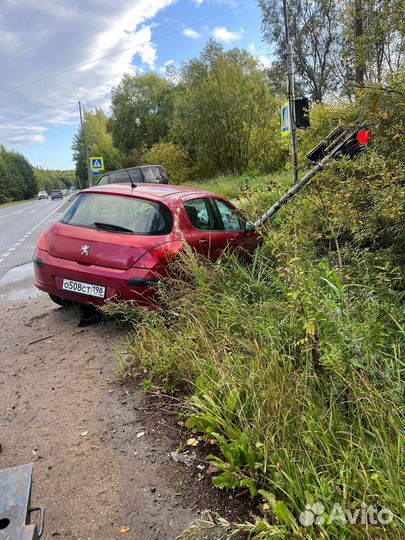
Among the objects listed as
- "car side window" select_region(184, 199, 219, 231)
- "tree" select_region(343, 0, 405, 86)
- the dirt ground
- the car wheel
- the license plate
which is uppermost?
"tree" select_region(343, 0, 405, 86)

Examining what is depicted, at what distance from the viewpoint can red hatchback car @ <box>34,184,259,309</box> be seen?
4242 mm

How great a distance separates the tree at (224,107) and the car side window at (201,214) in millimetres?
24324

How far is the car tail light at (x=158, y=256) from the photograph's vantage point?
421cm

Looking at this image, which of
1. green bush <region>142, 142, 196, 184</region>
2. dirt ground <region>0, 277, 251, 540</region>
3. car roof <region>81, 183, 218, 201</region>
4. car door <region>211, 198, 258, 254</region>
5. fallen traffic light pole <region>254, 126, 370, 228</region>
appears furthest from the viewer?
green bush <region>142, 142, 196, 184</region>

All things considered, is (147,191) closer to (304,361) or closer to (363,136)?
(363,136)

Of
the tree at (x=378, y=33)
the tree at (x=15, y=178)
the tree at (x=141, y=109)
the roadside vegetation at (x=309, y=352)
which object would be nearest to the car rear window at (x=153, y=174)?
the tree at (x=378, y=33)

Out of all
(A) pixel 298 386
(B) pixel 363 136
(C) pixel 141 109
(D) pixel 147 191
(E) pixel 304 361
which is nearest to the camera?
(A) pixel 298 386

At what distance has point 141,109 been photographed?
48.9 m

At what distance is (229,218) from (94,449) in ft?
12.2

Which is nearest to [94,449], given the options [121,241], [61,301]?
[121,241]

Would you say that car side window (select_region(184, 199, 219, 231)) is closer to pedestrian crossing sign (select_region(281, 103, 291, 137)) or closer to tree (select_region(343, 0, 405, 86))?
tree (select_region(343, 0, 405, 86))

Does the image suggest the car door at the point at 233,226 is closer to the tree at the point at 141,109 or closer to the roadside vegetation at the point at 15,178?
the tree at the point at 141,109

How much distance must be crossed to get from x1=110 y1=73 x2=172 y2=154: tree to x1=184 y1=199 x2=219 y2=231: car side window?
45304 millimetres

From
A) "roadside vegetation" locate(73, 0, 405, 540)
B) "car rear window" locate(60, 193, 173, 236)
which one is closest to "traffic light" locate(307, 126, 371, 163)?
"roadside vegetation" locate(73, 0, 405, 540)
